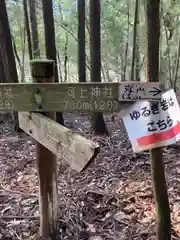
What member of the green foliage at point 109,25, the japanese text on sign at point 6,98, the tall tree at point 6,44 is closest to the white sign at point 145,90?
the japanese text on sign at point 6,98

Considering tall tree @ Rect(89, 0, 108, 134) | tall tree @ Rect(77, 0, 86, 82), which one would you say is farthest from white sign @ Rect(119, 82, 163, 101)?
tall tree @ Rect(77, 0, 86, 82)

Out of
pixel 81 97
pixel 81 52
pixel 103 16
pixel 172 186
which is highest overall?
pixel 103 16

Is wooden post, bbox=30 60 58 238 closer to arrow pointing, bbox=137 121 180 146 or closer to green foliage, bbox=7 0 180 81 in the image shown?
arrow pointing, bbox=137 121 180 146

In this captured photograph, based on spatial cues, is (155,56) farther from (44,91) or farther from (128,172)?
(128,172)

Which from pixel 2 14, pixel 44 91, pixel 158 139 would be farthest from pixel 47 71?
pixel 2 14

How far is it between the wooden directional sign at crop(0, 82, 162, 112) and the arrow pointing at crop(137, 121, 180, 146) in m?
0.23

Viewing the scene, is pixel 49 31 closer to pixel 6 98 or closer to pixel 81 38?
pixel 81 38

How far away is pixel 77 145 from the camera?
1.62 meters

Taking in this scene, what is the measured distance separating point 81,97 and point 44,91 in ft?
1.03

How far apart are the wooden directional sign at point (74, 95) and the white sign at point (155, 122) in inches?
2.6

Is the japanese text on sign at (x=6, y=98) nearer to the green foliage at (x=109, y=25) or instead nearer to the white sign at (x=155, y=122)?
the white sign at (x=155, y=122)

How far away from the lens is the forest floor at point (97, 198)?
274cm

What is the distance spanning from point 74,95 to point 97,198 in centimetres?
170

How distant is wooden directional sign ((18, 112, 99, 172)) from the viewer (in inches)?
60.3
